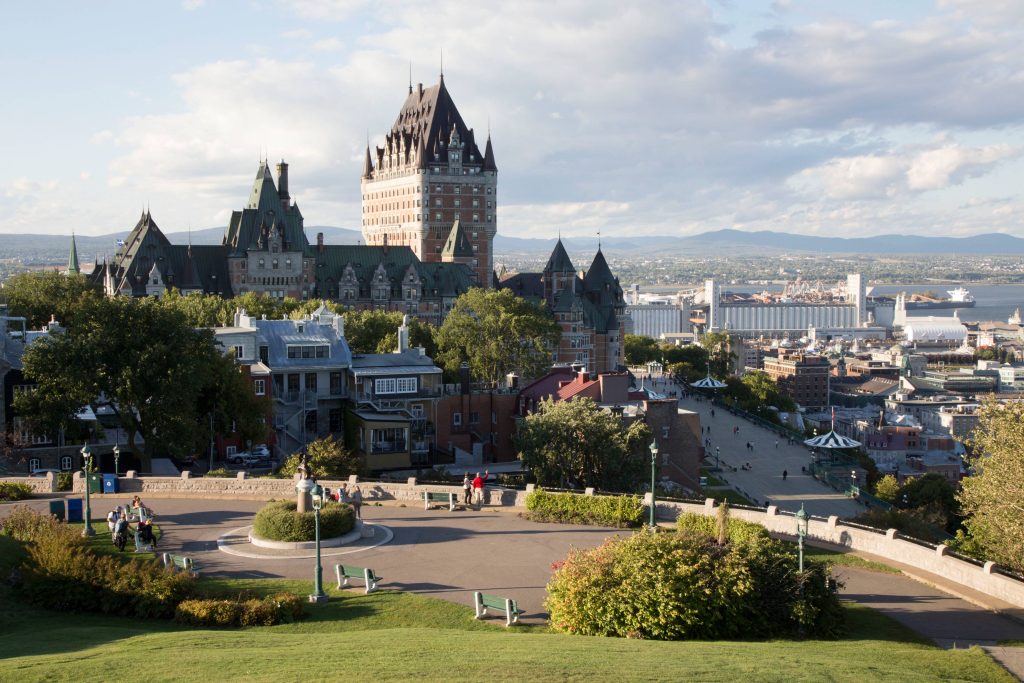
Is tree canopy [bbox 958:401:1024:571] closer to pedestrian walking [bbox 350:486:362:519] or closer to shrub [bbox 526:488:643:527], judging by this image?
shrub [bbox 526:488:643:527]

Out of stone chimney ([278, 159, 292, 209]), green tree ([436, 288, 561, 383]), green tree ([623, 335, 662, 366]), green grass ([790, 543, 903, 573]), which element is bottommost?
green grass ([790, 543, 903, 573])

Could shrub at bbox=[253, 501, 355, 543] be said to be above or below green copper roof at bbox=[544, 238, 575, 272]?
below

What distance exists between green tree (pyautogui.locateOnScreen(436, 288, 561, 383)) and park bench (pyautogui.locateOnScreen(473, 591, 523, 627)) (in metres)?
56.8

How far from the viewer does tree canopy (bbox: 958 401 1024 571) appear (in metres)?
35.4

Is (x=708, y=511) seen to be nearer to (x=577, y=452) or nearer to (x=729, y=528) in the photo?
(x=729, y=528)

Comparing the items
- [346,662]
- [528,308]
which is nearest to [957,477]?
[528,308]

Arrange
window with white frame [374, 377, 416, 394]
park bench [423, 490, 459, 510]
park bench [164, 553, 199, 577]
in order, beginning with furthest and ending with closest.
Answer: window with white frame [374, 377, 416, 394], park bench [423, 490, 459, 510], park bench [164, 553, 199, 577]

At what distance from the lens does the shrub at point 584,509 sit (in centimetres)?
3428

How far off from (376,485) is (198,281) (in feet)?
251

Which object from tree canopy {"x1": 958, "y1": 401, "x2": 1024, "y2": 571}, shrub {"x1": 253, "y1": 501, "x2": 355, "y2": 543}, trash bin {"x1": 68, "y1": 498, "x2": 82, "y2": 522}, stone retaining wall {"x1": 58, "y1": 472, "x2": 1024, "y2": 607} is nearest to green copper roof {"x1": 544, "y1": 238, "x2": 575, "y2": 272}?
tree canopy {"x1": 958, "y1": 401, "x2": 1024, "y2": 571}

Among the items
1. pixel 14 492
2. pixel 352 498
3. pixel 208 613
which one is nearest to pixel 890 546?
pixel 352 498

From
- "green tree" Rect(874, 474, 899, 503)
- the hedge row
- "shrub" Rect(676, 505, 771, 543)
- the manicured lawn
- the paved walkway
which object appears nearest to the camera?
the manicured lawn

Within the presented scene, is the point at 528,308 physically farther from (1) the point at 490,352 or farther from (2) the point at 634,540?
(2) the point at 634,540

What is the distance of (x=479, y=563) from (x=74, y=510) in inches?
518
